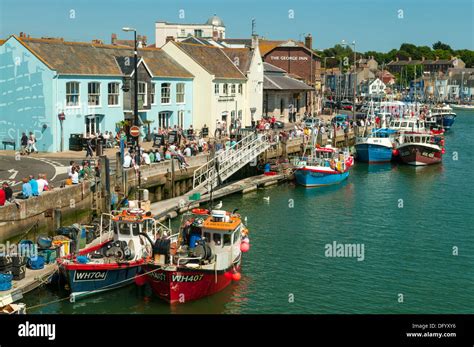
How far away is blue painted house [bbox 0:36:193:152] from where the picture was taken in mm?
41294

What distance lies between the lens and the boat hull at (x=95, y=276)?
21609 millimetres

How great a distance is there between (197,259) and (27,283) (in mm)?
5421

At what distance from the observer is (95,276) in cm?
2195

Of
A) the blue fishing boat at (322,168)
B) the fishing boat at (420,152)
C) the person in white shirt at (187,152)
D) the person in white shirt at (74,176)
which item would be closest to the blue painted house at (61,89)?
the person in white shirt at (187,152)

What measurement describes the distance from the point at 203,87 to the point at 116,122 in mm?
11360

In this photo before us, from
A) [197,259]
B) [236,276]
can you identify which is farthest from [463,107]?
[197,259]

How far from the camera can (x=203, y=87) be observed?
55.7 metres

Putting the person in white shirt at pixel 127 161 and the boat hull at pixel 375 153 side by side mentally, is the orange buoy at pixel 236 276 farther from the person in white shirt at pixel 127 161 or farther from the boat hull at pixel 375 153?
the boat hull at pixel 375 153

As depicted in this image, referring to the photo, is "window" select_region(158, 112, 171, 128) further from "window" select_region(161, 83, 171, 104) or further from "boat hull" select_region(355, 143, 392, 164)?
"boat hull" select_region(355, 143, 392, 164)

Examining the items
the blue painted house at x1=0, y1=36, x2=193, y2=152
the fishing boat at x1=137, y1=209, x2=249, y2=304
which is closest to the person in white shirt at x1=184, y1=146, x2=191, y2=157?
the blue painted house at x1=0, y1=36, x2=193, y2=152

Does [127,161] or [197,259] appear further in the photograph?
[127,161]

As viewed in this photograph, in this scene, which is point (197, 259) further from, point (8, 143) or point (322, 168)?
point (322, 168)
